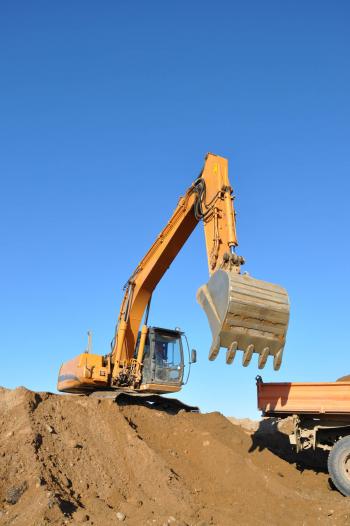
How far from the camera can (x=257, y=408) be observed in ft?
36.8

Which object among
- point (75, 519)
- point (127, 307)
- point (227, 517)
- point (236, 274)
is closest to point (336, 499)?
point (227, 517)

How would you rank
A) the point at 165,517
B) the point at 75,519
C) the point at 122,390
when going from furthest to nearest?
the point at 122,390
the point at 165,517
the point at 75,519

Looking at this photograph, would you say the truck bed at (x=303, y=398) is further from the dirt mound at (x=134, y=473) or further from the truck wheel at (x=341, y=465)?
the dirt mound at (x=134, y=473)

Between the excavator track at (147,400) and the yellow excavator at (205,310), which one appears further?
the excavator track at (147,400)

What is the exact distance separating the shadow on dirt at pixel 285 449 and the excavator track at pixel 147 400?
1.95 meters

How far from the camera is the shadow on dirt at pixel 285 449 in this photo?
11.9 metres

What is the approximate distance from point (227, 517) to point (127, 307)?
668 centimetres

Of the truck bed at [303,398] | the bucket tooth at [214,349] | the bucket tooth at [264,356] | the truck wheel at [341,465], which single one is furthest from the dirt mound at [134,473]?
the bucket tooth at [264,356]

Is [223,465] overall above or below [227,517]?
above

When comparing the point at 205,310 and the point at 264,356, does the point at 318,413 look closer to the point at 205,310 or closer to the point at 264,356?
the point at 264,356

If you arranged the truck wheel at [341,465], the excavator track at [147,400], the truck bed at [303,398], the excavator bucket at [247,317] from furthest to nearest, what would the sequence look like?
the excavator track at [147,400]
the truck bed at [303,398]
the truck wheel at [341,465]
the excavator bucket at [247,317]

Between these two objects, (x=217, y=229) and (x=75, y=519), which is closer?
(x=75, y=519)

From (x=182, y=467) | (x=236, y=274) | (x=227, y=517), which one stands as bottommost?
(x=227, y=517)

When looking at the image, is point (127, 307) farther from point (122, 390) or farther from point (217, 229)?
point (217, 229)
